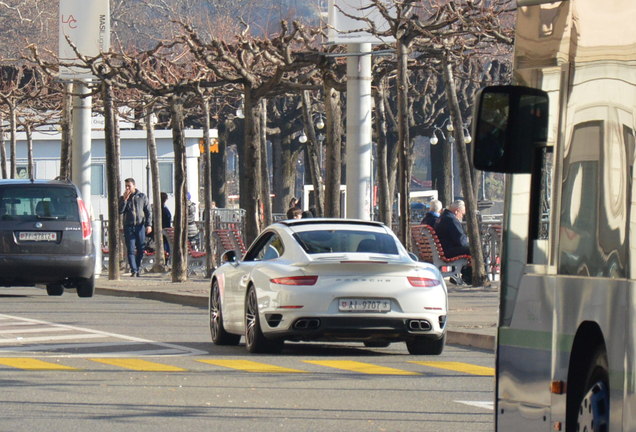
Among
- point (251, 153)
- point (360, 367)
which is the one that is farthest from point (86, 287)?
point (360, 367)

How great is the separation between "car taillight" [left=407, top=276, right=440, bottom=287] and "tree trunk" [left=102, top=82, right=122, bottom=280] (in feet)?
52.8

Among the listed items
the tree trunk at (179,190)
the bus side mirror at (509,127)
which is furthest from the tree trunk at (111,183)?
the bus side mirror at (509,127)

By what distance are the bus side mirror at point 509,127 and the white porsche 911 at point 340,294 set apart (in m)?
7.97

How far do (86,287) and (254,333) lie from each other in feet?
36.0

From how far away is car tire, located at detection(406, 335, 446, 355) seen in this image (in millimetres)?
16094

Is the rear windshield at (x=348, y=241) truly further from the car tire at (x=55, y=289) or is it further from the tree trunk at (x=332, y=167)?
the car tire at (x=55, y=289)

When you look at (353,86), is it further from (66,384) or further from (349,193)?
(66,384)

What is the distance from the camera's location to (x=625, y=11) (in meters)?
6.54

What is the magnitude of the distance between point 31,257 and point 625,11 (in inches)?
785

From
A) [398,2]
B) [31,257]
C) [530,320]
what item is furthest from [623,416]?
[31,257]

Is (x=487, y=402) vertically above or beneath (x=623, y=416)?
beneath

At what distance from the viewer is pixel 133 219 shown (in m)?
34.4

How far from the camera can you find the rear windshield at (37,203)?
84.3ft

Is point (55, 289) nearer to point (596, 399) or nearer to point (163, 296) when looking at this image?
point (163, 296)
